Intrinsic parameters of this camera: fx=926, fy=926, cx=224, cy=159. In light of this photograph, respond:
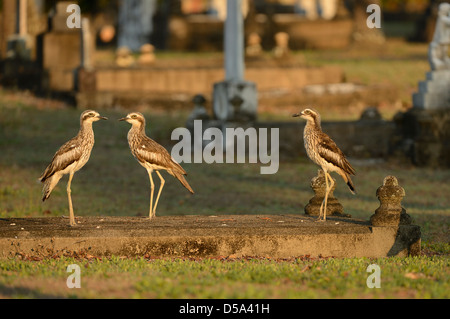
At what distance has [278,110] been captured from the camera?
28.4 metres

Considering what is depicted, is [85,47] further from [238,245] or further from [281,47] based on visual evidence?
[238,245]

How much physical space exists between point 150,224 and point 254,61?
24.1m

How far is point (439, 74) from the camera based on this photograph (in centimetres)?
2083

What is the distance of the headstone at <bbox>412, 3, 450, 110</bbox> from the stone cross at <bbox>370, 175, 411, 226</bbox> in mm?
9959

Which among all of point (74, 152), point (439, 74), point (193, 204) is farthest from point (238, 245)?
point (439, 74)

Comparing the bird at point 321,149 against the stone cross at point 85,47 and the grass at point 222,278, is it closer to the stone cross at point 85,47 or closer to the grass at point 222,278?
the grass at point 222,278

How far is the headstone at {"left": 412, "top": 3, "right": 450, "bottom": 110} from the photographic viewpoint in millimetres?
20734

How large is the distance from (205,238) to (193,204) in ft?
17.9

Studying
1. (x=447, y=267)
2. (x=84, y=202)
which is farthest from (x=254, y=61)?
(x=447, y=267)

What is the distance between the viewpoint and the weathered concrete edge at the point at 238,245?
1077cm

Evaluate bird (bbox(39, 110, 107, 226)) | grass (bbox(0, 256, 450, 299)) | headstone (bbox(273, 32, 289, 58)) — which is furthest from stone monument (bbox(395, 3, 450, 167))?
headstone (bbox(273, 32, 289, 58))

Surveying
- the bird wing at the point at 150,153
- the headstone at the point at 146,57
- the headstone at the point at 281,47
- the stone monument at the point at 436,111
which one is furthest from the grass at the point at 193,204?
the headstone at the point at 146,57

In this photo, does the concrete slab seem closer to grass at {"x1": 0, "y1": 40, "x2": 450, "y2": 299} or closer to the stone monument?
grass at {"x1": 0, "y1": 40, "x2": 450, "y2": 299}
